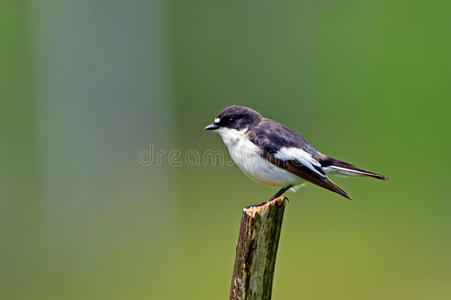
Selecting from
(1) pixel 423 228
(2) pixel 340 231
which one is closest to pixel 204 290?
(2) pixel 340 231

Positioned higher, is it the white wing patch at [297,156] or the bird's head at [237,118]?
the bird's head at [237,118]

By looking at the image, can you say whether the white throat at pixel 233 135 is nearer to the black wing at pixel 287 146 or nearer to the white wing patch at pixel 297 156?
the black wing at pixel 287 146

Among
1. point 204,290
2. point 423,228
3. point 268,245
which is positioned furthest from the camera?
point 423,228

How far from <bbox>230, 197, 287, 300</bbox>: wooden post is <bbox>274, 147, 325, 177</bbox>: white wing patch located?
976 millimetres

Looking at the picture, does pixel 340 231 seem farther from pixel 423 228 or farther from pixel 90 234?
pixel 90 234

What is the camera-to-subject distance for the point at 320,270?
9.55 m

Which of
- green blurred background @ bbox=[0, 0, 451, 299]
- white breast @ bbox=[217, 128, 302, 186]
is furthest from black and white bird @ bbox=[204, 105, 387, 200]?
green blurred background @ bbox=[0, 0, 451, 299]

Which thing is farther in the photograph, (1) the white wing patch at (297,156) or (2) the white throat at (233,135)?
(2) the white throat at (233,135)

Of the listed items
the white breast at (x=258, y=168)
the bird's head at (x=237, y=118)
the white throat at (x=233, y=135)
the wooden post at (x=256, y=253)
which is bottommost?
the wooden post at (x=256, y=253)

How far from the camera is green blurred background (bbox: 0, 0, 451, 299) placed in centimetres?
987

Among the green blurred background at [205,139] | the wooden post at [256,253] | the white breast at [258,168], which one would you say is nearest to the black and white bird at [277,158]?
the white breast at [258,168]

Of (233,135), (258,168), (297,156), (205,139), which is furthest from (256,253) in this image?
(205,139)

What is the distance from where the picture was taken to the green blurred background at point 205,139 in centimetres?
987

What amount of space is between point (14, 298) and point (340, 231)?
256 inches
